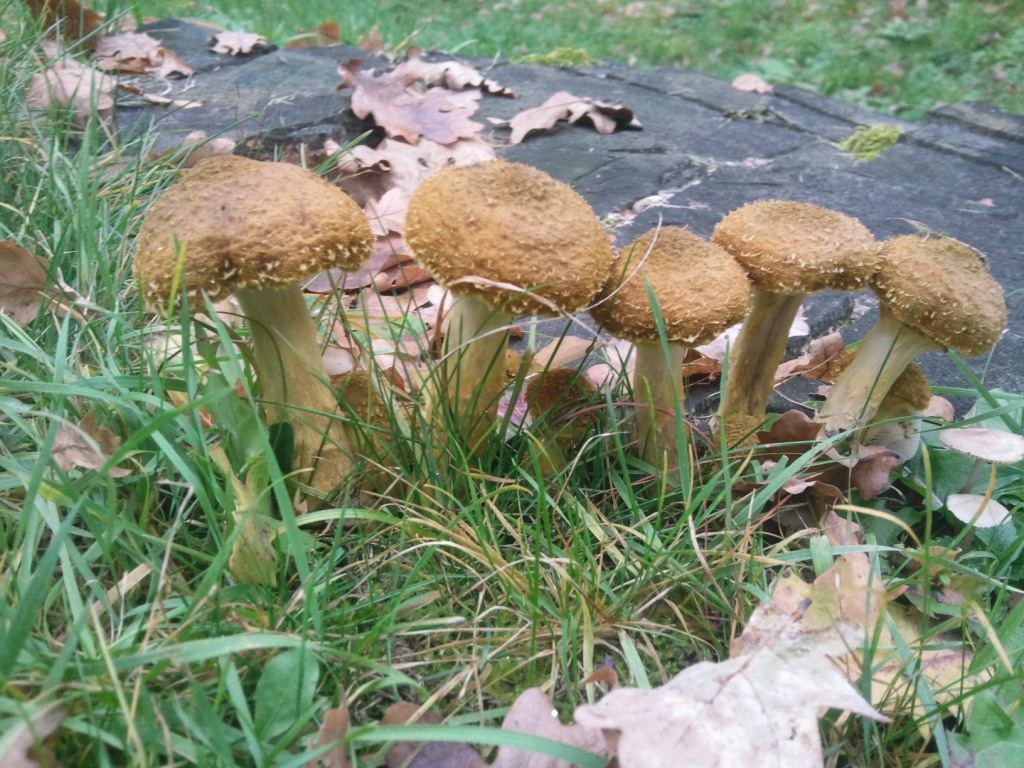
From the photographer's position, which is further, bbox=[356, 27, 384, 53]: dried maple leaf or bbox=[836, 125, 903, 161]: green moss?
bbox=[356, 27, 384, 53]: dried maple leaf

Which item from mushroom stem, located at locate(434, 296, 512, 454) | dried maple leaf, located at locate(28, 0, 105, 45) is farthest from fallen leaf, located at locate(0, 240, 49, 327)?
dried maple leaf, located at locate(28, 0, 105, 45)

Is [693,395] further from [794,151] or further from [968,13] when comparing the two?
[968,13]

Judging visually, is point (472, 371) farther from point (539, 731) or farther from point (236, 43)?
point (236, 43)

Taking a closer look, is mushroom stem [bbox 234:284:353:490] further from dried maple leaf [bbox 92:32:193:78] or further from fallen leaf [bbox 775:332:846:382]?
dried maple leaf [bbox 92:32:193:78]

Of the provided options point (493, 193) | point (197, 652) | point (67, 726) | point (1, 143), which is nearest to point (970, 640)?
point (493, 193)

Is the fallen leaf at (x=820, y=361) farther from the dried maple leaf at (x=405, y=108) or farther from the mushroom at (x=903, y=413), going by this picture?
the dried maple leaf at (x=405, y=108)

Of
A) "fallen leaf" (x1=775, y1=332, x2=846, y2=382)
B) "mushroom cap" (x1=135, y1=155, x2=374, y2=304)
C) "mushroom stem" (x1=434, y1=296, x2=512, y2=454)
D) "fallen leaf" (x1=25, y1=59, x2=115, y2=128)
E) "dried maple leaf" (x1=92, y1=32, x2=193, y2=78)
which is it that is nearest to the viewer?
"mushroom cap" (x1=135, y1=155, x2=374, y2=304)
